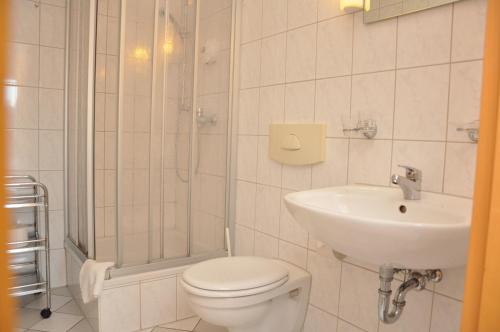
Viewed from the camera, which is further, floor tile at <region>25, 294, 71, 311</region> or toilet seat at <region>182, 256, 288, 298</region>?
floor tile at <region>25, 294, 71, 311</region>

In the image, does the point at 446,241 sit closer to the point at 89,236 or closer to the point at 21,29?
the point at 89,236

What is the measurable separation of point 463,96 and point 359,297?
89 centimetres

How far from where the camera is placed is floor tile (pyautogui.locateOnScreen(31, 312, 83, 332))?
6.41ft

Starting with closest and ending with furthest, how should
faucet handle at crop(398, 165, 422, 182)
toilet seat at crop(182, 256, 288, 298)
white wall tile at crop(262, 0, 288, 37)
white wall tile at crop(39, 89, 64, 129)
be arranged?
faucet handle at crop(398, 165, 422, 182), toilet seat at crop(182, 256, 288, 298), white wall tile at crop(262, 0, 288, 37), white wall tile at crop(39, 89, 64, 129)

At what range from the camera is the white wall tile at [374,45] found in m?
1.38

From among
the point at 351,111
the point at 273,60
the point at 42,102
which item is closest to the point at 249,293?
the point at 351,111

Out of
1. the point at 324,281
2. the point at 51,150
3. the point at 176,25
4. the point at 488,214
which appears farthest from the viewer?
the point at 51,150

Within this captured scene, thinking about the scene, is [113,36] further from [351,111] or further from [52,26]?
[351,111]

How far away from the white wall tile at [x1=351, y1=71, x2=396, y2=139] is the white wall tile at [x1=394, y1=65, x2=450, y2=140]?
1.2 inches

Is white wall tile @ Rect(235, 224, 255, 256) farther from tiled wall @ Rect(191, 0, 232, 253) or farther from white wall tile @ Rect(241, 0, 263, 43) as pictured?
white wall tile @ Rect(241, 0, 263, 43)

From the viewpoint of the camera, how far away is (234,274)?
1516 mm

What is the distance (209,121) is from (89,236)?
0.90m

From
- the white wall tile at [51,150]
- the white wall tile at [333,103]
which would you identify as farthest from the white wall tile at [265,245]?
the white wall tile at [51,150]

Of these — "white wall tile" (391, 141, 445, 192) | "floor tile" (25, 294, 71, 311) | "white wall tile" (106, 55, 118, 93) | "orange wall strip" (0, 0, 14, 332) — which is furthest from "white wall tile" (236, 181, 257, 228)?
"orange wall strip" (0, 0, 14, 332)
